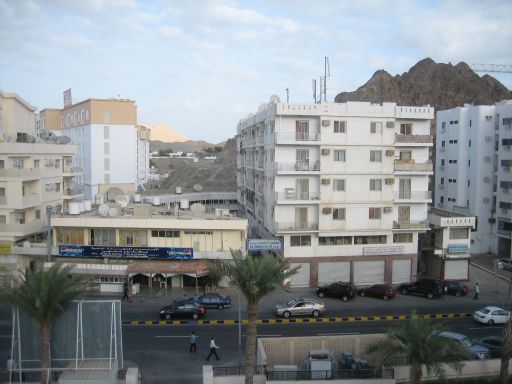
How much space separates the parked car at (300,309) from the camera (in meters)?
30.4

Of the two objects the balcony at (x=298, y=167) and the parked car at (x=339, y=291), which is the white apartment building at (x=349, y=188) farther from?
the parked car at (x=339, y=291)

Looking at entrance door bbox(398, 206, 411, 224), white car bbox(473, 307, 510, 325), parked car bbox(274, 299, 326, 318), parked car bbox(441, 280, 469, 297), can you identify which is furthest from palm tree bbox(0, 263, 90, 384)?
entrance door bbox(398, 206, 411, 224)

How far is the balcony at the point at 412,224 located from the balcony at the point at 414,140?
5939 millimetres

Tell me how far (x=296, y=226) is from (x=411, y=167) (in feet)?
32.8

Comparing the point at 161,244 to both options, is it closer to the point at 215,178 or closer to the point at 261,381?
the point at 261,381

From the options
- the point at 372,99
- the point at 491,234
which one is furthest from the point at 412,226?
the point at 372,99

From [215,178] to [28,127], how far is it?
141 ft

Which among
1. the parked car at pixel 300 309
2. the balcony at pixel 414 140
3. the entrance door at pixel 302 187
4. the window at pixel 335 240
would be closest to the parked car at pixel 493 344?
the parked car at pixel 300 309

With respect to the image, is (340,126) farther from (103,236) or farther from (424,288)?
(103,236)

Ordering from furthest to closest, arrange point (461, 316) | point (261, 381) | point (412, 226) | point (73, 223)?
point (412, 226) → point (73, 223) → point (461, 316) → point (261, 381)

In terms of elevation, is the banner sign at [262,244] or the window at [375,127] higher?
the window at [375,127]


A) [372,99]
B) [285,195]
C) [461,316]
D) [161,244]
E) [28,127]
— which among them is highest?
[372,99]

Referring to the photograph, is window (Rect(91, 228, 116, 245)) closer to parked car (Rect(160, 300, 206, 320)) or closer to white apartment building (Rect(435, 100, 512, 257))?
parked car (Rect(160, 300, 206, 320))

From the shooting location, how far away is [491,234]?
5034 centimetres
